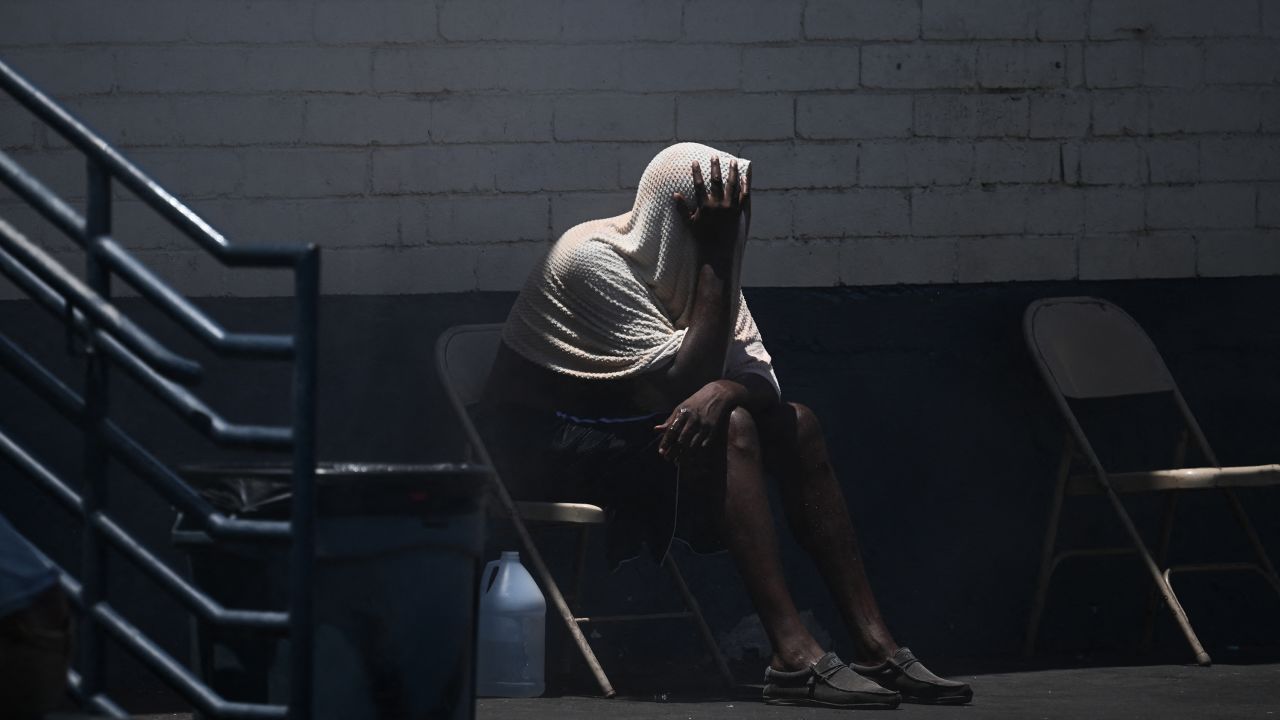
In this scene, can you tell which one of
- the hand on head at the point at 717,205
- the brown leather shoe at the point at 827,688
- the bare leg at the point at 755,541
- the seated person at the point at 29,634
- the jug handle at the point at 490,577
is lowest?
the brown leather shoe at the point at 827,688

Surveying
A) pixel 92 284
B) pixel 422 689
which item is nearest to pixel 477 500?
pixel 422 689

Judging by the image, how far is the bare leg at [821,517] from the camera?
159 inches

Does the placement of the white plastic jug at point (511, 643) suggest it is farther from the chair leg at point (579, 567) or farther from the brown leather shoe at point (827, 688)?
the brown leather shoe at point (827, 688)

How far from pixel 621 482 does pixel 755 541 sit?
1.29 feet

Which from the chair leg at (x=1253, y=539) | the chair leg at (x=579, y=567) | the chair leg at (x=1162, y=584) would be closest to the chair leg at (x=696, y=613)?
the chair leg at (x=579, y=567)

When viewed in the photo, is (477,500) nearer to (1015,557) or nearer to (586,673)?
(586,673)

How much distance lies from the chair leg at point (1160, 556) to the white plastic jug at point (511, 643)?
1.91 metres

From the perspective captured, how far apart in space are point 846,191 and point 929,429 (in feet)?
2.52

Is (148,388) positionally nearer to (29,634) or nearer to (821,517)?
(29,634)

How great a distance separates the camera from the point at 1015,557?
498 cm

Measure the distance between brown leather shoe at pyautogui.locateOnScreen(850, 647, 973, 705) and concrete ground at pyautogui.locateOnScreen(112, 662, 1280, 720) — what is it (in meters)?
0.05

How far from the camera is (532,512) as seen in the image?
4.20m

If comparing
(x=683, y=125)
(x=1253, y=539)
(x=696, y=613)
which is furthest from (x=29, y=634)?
(x=1253, y=539)

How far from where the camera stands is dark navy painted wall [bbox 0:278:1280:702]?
15.2ft
